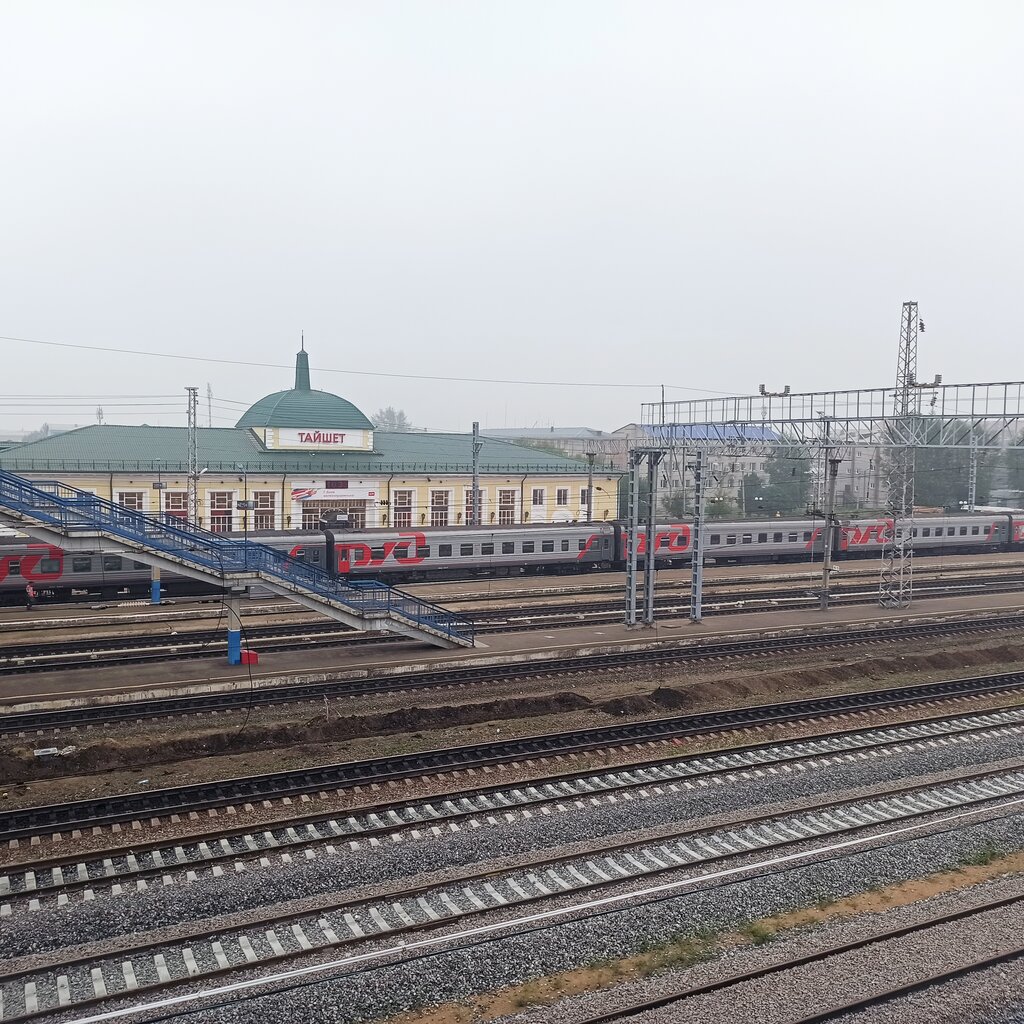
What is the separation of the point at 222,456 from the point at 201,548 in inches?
1080

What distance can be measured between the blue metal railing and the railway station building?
19.6 meters

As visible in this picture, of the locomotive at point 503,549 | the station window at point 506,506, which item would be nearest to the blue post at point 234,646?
the locomotive at point 503,549

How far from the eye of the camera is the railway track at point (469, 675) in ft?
55.8

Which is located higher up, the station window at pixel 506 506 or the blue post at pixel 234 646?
the station window at pixel 506 506

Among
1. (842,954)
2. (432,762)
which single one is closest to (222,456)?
(432,762)

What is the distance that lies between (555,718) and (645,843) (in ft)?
19.5

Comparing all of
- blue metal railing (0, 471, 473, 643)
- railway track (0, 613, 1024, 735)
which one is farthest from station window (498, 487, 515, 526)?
blue metal railing (0, 471, 473, 643)

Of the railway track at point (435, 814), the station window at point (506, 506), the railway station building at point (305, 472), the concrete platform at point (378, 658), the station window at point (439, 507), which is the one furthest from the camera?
the station window at point (506, 506)

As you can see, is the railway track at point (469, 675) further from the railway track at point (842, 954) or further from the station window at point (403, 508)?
the station window at point (403, 508)

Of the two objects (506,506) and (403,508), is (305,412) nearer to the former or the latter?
(403,508)

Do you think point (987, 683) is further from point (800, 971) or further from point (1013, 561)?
point (1013, 561)

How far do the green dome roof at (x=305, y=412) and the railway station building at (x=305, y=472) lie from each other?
76mm

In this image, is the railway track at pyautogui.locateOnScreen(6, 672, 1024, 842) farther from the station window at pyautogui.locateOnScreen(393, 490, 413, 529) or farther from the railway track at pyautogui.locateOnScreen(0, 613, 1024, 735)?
the station window at pyautogui.locateOnScreen(393, 490, 413, 529)

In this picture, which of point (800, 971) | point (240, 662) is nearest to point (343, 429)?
point (240, 662)
